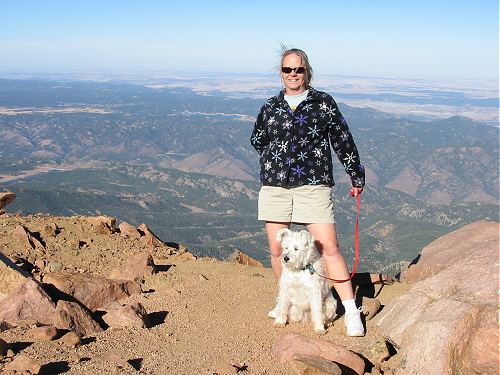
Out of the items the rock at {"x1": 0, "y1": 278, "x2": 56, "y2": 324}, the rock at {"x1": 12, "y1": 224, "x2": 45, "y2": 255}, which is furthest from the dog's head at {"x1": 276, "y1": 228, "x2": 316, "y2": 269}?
the rock at {"x1": 12, "y1": 224, "x2": 45, "y2": 255}

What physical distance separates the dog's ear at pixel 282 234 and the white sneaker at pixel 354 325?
4.98 feet

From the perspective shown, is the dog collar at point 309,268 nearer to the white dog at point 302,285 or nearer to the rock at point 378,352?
the white dog at point 302,285

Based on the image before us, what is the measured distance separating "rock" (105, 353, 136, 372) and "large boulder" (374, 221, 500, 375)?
334 cm

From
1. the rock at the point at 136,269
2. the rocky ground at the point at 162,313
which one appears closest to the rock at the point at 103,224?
the rocky ground at the point at 162,313

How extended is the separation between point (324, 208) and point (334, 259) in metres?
0.84

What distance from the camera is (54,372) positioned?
5430 mm

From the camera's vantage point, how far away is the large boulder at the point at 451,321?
5.96 meters

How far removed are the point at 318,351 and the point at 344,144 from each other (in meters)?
2.87

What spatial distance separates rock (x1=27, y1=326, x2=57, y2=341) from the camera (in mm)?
6383

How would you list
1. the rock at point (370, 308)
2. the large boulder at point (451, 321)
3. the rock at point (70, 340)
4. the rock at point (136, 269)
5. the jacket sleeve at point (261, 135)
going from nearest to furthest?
the large boulder at point (451, 321) < the rock at point (70, 340) < the jacket sleeve at point (261, 135) < the rock at point (370, 308) < the rock at point (136, 269)

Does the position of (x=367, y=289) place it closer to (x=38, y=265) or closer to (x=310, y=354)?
(x=310, y=354)

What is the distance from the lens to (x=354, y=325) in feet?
25.1

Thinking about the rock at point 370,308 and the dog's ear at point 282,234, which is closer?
the dog's ear at point 282,234

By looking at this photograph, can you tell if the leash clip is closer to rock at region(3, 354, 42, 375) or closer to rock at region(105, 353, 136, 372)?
rock at region(105, 353, 136, 372)
